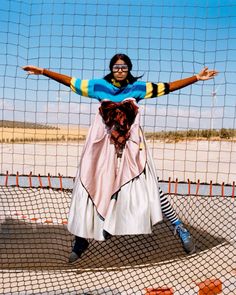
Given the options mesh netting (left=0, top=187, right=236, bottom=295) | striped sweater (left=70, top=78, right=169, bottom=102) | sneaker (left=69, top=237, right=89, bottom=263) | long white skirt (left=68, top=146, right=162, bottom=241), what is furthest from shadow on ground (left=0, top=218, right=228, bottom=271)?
striped sweater (left=70, top=78, right=169, bottom=102)

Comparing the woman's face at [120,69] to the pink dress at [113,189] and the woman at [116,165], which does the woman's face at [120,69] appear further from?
the pink dress at [113,189]

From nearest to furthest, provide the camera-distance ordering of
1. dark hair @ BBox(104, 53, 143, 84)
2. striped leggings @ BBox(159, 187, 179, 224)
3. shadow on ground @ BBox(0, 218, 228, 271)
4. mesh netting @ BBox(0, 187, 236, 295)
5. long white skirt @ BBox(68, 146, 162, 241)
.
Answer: long white skirt @ BBox(68, 146, 162, 241)
dark hair @ BBox(104, 53, 143, 84)
striped leggings @ BBox(159, 187, 179, 224)
mesh netting @ BBox(0, 187, 236, 295)
shadow on ground @ BBox(0, 218, 228, 271)

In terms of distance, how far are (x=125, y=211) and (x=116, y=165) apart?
0.74 feet

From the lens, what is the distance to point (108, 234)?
2.36m

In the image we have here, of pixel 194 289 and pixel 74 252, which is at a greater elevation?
pixel 74 252

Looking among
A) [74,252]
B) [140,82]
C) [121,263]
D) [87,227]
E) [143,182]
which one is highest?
[140,82]

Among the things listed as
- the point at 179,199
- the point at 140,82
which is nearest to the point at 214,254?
the point at 179,199

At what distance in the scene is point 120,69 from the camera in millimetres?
2418

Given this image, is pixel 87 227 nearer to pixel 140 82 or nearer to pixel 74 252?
pixel 74 252

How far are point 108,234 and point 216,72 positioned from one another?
0.98 m

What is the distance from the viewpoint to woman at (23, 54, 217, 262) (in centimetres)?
234

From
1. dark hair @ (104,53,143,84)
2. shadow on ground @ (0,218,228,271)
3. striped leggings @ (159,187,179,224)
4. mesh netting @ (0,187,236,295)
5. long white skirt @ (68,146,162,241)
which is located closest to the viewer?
long white skirt @ (68,146,162,241)

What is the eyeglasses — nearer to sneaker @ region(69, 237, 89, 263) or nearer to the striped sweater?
the striped sweater

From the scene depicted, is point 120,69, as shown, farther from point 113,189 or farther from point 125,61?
point 113,189
